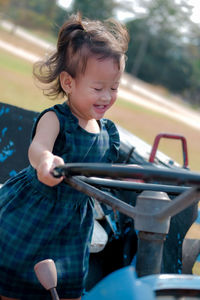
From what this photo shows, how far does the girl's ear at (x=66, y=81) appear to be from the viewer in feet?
5.32

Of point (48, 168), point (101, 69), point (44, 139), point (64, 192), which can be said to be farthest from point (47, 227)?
point (101, 69)

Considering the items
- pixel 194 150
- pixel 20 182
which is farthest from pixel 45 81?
pixel 194 150

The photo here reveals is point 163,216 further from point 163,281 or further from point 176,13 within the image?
point 176,13

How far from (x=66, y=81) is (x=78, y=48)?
4.5 inches

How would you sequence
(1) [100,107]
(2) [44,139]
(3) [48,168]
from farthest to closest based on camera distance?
(1) [100,107] < (2) [44,139] < (3) [48,168]

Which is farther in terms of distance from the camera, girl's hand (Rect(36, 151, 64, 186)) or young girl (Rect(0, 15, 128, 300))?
young girl (Rect(0, 15, 128, 300))

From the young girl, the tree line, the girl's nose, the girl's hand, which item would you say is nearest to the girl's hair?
the young girl

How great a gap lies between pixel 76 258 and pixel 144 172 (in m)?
0.66

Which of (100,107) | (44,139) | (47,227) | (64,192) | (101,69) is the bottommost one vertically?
(47,227)

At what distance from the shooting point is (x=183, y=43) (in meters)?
44.2

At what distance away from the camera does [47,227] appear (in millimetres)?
1510

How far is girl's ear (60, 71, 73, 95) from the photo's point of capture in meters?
1.62

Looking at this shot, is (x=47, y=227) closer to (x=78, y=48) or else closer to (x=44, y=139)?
(x=44, y=139)

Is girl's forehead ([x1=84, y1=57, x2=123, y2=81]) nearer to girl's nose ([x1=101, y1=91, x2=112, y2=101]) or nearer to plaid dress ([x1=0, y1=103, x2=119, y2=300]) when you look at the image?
girl's nose ([x1=101, y1=91, x2=112, y2=101])
